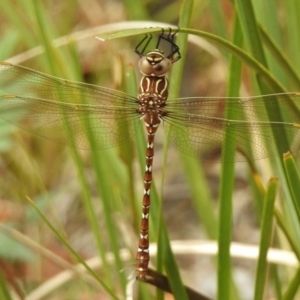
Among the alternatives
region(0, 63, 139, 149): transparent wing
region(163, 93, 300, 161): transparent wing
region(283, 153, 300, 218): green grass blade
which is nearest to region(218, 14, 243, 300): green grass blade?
region(163, 93, 300, 161): transparent wing

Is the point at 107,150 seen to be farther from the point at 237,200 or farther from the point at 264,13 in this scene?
the point at 237,200

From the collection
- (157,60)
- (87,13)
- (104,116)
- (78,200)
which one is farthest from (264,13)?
(87,13)

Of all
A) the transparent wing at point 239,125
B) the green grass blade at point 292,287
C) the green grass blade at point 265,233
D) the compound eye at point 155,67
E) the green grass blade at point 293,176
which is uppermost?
the compound eye at point 155,67

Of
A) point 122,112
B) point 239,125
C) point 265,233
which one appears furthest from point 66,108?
point 265,233

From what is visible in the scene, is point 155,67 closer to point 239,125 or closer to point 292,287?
point 239,125

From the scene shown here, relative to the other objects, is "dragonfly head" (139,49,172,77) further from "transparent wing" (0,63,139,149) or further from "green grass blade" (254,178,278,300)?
"green grass blade" (254,178,278,300)

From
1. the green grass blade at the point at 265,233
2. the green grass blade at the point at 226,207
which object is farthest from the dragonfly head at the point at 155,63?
the green grass blade at the point at 265,233

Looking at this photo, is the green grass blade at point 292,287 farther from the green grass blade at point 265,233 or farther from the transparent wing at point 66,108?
the transparent wing at point 66,108
